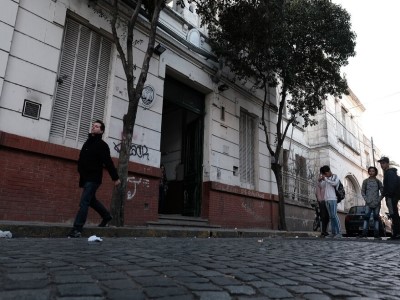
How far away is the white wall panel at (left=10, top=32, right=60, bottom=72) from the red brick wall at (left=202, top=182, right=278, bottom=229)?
19.1 ft

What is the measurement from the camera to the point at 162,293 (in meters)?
2.05

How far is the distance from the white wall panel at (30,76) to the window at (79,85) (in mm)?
389

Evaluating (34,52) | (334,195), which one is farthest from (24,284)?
(334,195)

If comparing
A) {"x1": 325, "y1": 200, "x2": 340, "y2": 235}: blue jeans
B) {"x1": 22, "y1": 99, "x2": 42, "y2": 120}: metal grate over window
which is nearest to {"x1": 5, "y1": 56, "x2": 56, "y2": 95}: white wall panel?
{"x1": 22, "y1": 99, "x2": 42, "y2": 120}: metal grate over window

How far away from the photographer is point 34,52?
7559 millimetres

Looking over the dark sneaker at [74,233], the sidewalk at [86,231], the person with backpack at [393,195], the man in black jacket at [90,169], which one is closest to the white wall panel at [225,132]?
the sidewalk at [86,231]

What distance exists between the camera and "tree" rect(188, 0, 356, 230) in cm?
1125

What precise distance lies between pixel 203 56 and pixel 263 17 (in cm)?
242

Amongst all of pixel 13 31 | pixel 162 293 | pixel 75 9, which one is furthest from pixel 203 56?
pixel 162 293

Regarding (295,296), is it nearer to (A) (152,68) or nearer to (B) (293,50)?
(A) (152,68)

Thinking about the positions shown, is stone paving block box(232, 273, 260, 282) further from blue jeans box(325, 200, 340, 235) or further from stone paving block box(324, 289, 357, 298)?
blue jeans box(325, 200, 340, 235)

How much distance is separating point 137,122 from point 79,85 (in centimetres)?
171

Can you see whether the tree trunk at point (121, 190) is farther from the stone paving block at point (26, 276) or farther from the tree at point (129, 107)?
the stone paving block at point (26, 276)

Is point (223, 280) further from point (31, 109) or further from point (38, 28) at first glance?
point (38, 28)
